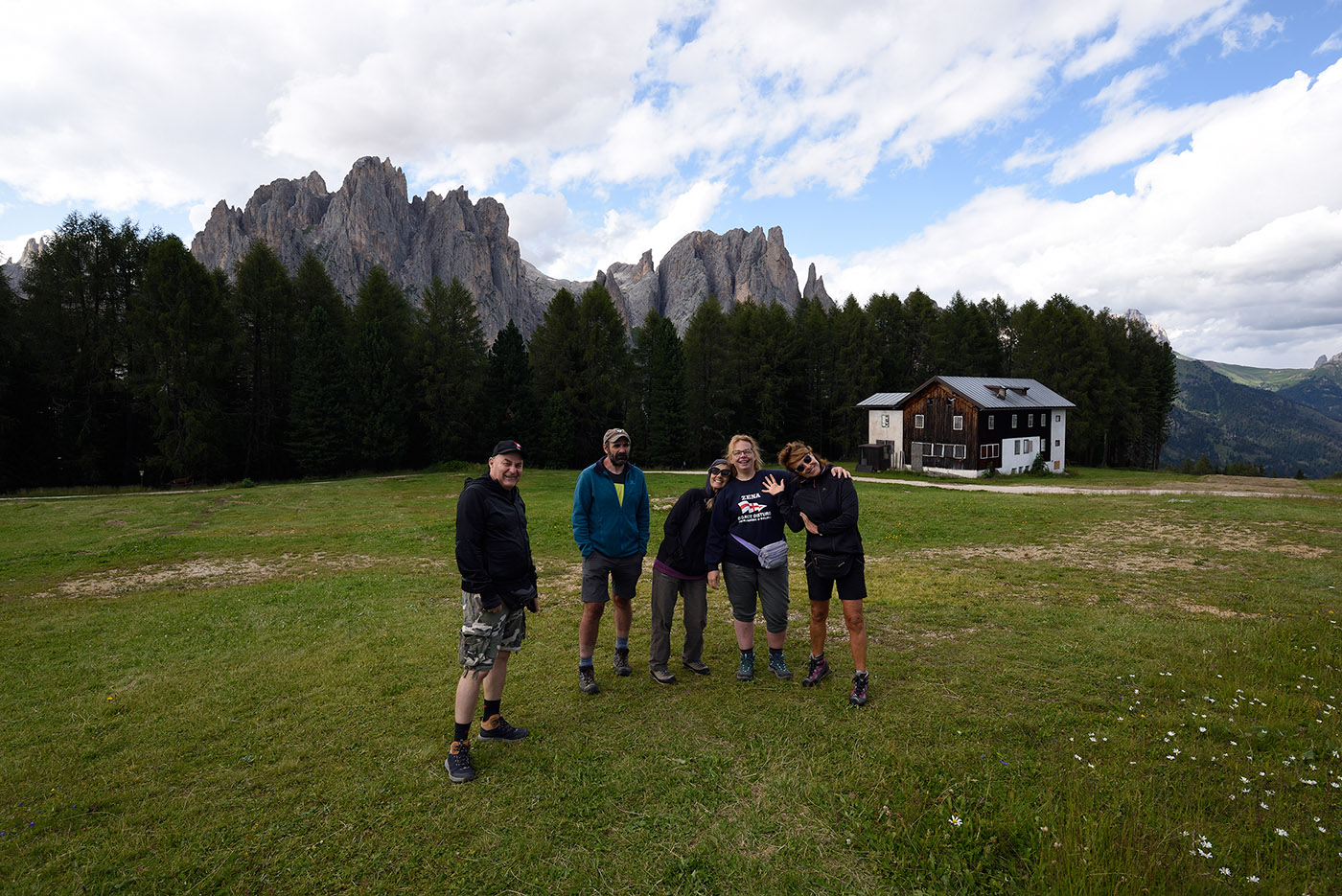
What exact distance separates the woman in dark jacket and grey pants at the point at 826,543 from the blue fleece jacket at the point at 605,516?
1.59 m

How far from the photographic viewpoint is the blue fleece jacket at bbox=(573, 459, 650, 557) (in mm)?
6055

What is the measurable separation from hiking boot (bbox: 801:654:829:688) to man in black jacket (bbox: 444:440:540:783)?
3.05 metres

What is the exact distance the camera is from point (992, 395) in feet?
133

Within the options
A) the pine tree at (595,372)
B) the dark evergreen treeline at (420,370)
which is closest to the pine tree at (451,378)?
the dark evergreen treeline at (420,370)

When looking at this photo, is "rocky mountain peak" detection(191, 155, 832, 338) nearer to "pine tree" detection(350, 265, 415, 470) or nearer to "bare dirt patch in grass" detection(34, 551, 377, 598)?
"pine tree" detection(350, 265, 415, 470)

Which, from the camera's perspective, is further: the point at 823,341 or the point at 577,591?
the point at 823,341

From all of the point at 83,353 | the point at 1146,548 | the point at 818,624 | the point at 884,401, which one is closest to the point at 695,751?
the point at 818,624

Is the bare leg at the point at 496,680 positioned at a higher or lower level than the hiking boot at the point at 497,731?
higher

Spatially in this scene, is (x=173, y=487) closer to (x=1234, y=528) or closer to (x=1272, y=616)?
(x=1272, y=616)

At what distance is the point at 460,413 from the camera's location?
45469 mm

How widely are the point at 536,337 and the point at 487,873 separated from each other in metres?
50.7

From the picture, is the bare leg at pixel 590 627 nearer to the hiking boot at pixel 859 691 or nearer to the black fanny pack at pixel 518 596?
the black fanny pack at pixel 518 596

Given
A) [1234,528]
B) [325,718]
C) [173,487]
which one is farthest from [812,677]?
[173,487]

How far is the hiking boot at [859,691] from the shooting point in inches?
223
